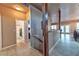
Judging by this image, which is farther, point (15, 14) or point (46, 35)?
point (15, 14)

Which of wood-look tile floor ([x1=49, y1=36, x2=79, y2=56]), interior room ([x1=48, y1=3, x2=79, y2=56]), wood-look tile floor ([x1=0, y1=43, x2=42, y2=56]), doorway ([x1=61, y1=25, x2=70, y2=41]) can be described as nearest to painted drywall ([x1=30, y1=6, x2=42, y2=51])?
wood-look tile floor ([x1=0, y1=43, x2=42, y2=56])

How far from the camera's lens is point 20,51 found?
327 cm

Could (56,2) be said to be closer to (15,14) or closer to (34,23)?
(34,23)

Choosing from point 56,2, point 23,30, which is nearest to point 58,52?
point 23,30

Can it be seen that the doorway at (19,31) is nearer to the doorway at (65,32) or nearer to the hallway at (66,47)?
the hallway at (66,47)

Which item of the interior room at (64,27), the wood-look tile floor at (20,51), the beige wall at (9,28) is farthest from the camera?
the beige wall at (9,28)

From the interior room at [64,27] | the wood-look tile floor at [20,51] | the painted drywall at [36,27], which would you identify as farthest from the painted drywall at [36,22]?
the wood-look tile floor at [20,51]

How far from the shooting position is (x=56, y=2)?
10.2 feet

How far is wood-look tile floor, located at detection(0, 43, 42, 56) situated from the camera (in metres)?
3.20

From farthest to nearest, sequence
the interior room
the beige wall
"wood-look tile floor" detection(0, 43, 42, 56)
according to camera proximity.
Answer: the beige wall
"wood-look tile floor" detection(0, 43, 42, 56)
the interior room

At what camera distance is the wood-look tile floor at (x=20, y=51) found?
10.5 feet

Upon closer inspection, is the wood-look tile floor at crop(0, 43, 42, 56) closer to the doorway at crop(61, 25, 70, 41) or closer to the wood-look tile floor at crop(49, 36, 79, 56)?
the wood-look tile floor at crop(49, 36, 79, 56)

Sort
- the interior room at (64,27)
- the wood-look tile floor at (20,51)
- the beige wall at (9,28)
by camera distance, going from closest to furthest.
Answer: the interior room at (64,27) → the wood-look tile floor at (20,51) → the beige wall at (9,28)

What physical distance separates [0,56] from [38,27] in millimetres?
1271
